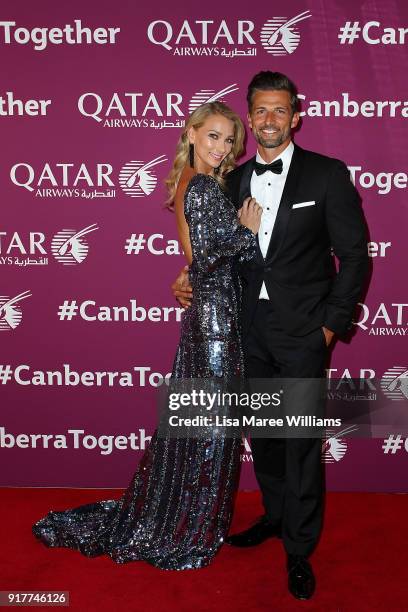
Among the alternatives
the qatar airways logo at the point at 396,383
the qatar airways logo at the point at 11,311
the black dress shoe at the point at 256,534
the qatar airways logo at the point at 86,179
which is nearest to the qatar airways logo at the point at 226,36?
the qatar airways logo at the point at 86,179

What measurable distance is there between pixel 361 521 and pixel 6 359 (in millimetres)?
1994

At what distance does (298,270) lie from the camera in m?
2.61

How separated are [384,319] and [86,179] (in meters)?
1.68

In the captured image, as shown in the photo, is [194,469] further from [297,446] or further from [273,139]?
[273,139]

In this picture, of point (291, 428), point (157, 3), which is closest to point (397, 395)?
point (291, 428)

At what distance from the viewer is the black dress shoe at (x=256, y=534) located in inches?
116

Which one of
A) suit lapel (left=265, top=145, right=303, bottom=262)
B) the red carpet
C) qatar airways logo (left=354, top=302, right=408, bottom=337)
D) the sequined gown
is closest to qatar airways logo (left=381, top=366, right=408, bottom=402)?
qatar airways logo (left=354, top=302, right=408, bottom=337)

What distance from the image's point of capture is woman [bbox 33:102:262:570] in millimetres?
2529

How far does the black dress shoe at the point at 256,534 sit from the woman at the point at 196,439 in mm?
183

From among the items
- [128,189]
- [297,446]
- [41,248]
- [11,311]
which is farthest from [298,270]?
[11,311]

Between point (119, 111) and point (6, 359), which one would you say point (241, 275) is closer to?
point (119, 111)

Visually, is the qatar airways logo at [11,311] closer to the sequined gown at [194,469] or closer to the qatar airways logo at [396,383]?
the sequined gown at [194,469]

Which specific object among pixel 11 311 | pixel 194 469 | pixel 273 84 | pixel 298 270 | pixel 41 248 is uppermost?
pixel 273 84

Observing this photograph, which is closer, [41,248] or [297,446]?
[297,446]
